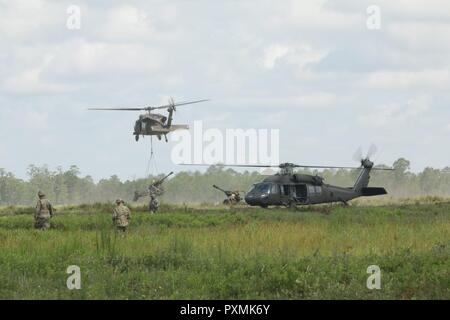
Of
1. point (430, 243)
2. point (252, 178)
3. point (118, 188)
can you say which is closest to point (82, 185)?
point (118, 188)

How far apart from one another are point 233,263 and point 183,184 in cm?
14909

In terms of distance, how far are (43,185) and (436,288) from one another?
481ft

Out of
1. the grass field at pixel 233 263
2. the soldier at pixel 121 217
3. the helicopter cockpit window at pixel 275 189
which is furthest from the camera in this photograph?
the helicopter cockpit window at pixel 275 189

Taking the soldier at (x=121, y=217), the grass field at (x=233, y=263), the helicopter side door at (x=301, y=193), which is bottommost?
the grass field at (x=233, y=263)

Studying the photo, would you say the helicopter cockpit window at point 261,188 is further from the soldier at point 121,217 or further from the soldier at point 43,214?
the soldier at point 121,217

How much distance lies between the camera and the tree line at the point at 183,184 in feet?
493

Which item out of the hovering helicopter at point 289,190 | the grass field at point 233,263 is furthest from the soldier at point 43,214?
the hovering helicopter at point 289,190

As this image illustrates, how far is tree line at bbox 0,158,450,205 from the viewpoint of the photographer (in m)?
150

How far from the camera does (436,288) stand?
610 inches

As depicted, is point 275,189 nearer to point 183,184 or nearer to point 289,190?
point 289,190

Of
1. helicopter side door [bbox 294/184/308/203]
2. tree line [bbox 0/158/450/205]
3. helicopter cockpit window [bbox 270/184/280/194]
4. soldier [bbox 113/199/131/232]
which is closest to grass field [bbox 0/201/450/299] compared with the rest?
soldier [bbox 113/199/131/232]

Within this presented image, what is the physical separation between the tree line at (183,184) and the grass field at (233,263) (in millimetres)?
117899
